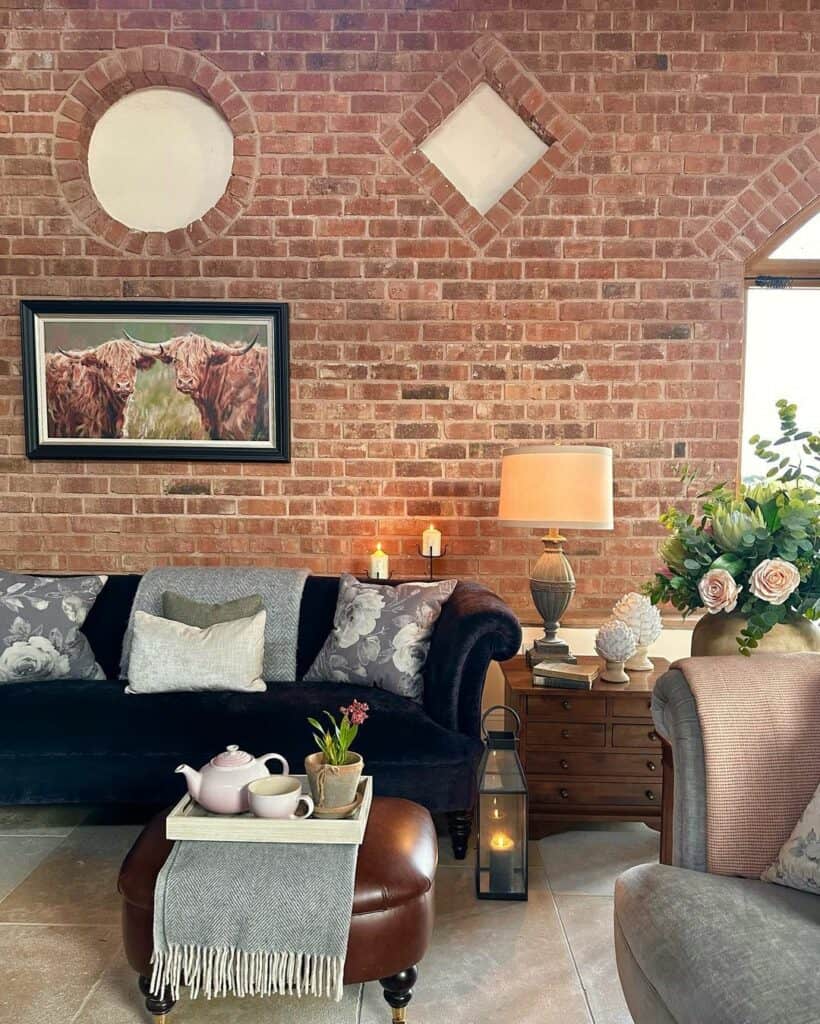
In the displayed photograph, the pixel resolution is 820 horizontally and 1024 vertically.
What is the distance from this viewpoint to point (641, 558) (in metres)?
3.56

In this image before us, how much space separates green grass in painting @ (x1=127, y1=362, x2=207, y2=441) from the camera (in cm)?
356

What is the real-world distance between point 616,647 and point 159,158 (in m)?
2.83

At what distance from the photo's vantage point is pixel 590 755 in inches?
108

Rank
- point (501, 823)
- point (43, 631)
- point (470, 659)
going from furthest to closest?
1. point (43, 631)
2. point (470, 659)
3. point (501, 823)

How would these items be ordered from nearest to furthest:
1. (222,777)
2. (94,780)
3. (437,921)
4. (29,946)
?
1. (222,777)
2. (29,946)
3. (437,921)
4. (94,780)

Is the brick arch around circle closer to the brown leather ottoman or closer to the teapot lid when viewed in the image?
the teapot lid

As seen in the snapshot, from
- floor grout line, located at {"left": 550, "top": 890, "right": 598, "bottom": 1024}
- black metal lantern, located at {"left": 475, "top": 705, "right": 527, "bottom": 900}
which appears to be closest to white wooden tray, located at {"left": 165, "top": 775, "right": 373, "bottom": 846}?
black metal lantern, located at {"left": 475, "top": 705, "right": 527, "bottom": 900}

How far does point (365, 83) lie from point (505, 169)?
2.29 feet

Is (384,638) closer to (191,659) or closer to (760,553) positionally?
(191,659)

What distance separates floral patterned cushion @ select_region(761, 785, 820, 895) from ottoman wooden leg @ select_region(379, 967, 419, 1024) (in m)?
0.78

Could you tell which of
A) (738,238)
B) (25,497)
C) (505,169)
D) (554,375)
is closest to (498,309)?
(554,375)

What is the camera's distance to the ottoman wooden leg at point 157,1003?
5.68 ft

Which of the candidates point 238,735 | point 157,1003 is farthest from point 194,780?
point 238,735

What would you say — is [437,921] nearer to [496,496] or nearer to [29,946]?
[29,946]
